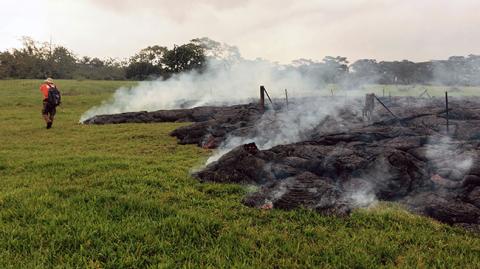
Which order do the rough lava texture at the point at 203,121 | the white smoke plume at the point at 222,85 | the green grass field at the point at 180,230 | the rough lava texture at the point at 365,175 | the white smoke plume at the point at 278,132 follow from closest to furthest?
the green grass field at the point at 180,230, the rough lava texture at the point at 365,175, the white smoke plume at the point at 278,132, the rough lava texture at the point at 203,121, the white smoke plume at the point at 222,85

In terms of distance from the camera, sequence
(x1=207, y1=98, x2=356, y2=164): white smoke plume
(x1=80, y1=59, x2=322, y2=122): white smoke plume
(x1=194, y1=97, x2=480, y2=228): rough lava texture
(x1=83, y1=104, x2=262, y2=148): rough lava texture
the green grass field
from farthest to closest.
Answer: (x1=80, y1=59, x2=322, y2=122): white smoke plume → (x1=83, y1=104, x2=262, y2=148): rough lava texture → (x1=207, y1=98, x2=356, y2=164): white smoke plume → (x1=194, y1=97, x2=480, y2=228): rough lava texture → the green grass field

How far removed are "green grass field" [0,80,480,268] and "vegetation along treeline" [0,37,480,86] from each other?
108ft

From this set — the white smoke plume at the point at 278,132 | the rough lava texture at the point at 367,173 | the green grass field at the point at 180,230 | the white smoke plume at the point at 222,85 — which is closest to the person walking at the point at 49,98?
the green grass field at the point at 180,230

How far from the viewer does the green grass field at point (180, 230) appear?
4793 mm

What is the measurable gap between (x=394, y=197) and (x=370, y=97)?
910cm

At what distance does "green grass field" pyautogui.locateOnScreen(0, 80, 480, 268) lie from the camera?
4793 mm

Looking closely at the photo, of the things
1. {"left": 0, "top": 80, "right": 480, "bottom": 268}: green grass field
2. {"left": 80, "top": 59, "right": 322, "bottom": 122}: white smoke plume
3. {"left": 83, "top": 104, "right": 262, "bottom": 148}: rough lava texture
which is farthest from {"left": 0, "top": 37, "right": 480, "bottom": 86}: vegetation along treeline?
{"left": 0, "top": 80, "right": 480, "bottom": 268}: green grass field

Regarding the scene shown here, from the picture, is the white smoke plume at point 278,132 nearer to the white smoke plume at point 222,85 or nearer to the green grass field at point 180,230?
the green grass field at point 180,230

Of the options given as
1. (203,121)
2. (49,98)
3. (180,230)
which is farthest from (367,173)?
(49,98)

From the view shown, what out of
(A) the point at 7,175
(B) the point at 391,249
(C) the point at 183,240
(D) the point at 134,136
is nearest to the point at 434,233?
(B) the point at 391,249

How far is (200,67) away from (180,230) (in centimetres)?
4303

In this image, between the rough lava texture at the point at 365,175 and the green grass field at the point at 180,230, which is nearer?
the green grass field at the point at 180,230

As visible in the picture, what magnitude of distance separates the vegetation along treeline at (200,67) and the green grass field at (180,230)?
33.0m

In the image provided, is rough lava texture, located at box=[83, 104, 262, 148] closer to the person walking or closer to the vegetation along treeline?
the person walking
